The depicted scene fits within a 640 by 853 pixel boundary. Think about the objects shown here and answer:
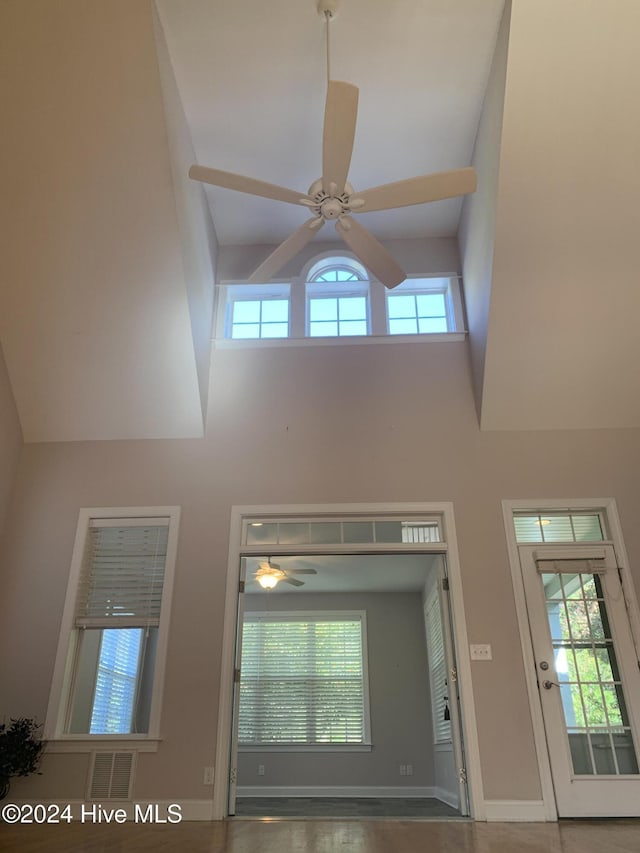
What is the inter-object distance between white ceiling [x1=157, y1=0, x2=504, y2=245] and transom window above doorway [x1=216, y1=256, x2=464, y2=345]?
1.96 ft

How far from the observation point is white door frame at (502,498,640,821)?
4234 mm

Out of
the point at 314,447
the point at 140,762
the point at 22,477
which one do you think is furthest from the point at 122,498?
the point at 140,762

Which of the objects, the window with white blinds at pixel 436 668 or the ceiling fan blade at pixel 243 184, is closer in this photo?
the ceiling fan blade at pixel 243 184

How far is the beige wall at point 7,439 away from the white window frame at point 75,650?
630 millimetres

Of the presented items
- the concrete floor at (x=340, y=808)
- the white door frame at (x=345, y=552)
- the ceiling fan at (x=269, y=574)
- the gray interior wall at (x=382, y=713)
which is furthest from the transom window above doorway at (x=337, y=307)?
the gray interior wall at (x=382, y=713)

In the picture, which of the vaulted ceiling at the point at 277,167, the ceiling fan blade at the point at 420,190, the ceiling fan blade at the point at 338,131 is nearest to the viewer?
the ceiling fan blade at the point at 338,131

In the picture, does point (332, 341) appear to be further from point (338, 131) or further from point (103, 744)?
point (103, 744)

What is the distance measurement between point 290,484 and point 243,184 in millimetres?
2375

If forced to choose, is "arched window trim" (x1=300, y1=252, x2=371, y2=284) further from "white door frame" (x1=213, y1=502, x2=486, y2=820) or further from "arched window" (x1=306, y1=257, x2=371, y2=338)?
"white door frame" (x1=213, y1=502, x2=486, y2=820)

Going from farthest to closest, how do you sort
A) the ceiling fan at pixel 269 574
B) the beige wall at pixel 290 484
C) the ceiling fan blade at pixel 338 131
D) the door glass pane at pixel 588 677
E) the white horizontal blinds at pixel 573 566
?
1. the ceiling fan at pixel 269 574
2. the white horizontal blinds at pixel 573 566
3. the beige wall at pixel 290 484
4. the door glass pane at pixel 588 677
5. the ceiling fan blade at pixel 338 131

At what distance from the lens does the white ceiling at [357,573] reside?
693cm

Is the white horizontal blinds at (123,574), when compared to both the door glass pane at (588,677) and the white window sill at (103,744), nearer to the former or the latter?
the white window sill at (103,744)

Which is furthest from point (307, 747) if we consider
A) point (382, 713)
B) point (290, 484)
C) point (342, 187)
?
point (342, 187)

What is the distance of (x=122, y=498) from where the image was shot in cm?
512
